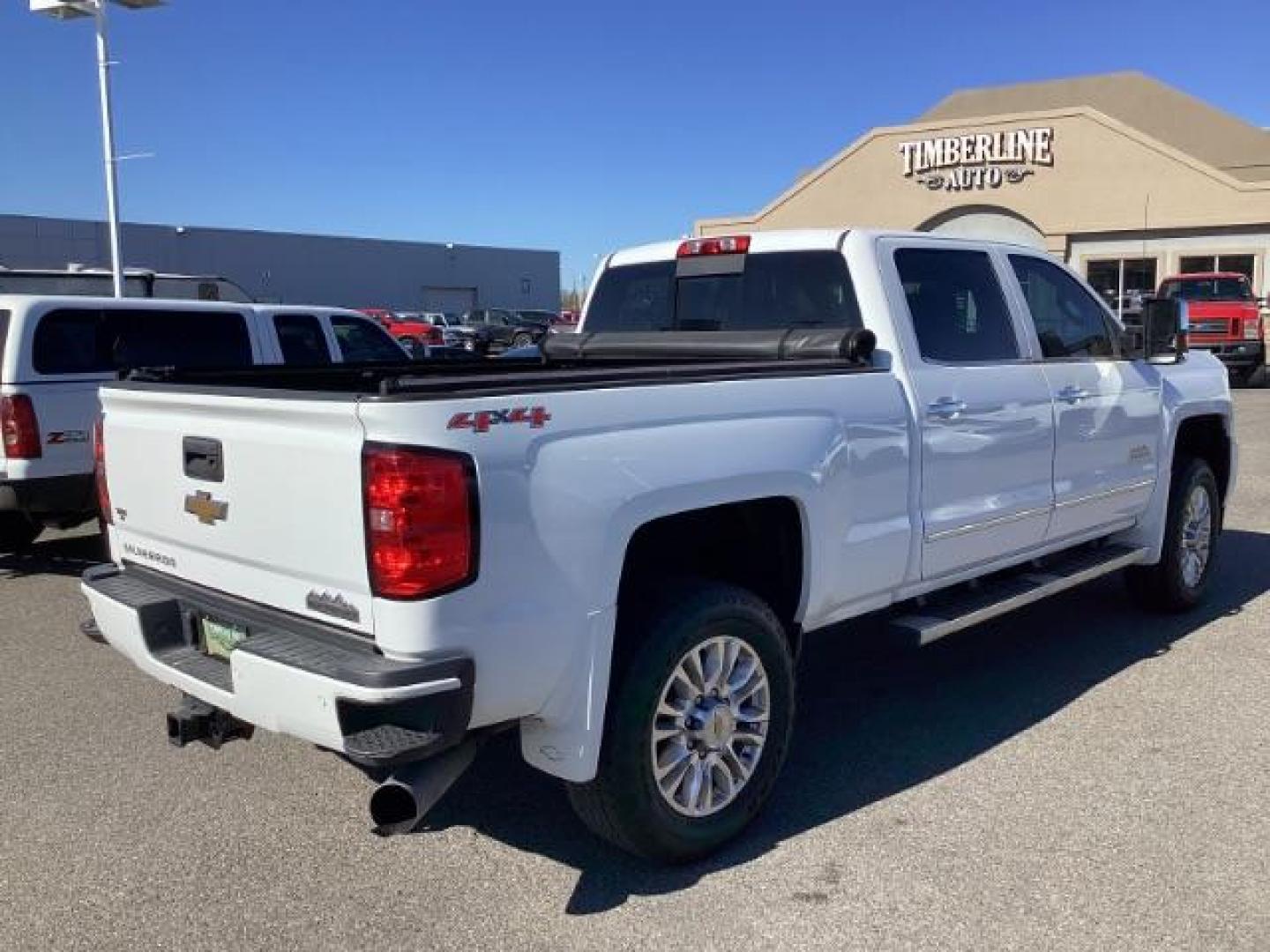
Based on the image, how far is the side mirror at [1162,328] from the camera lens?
5684mm

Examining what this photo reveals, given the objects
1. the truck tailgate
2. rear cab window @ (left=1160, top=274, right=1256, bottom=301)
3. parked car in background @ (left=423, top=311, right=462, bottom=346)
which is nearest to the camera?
the truck tailgate

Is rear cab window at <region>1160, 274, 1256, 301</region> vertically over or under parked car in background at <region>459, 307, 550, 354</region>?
over

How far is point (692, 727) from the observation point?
11.5ft

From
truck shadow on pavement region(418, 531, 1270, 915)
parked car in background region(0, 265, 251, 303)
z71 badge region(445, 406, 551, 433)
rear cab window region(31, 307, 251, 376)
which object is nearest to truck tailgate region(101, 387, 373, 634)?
z71 badge region(445, 406, 551, 433)

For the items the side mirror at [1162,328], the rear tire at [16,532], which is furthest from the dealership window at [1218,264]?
the rear tire at [16,532]

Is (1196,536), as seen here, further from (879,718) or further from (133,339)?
(133,339)

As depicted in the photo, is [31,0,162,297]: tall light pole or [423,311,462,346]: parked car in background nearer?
[31,0,162,297]: tall light pole

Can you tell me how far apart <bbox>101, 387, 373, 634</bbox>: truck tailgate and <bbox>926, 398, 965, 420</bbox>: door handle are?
2.32 metres

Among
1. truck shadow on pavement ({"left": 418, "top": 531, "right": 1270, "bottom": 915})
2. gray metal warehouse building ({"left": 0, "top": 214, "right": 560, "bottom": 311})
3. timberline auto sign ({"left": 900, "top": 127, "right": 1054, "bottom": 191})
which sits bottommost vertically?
truck shadow on pavement ({"left": 418, "top": 531, "right": 1270, "bottom": 915})

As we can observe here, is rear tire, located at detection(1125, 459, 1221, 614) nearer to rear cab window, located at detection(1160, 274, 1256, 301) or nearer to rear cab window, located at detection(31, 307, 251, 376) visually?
rear cab window, located at detection(31, 307, 251, 376)

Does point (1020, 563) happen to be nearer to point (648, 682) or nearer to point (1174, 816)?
point (1174, 816)

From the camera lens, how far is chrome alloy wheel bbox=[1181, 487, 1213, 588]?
6.25m

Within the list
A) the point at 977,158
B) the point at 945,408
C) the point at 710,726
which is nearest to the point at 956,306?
the point at 945,408

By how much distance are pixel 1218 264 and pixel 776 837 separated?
105 feet
